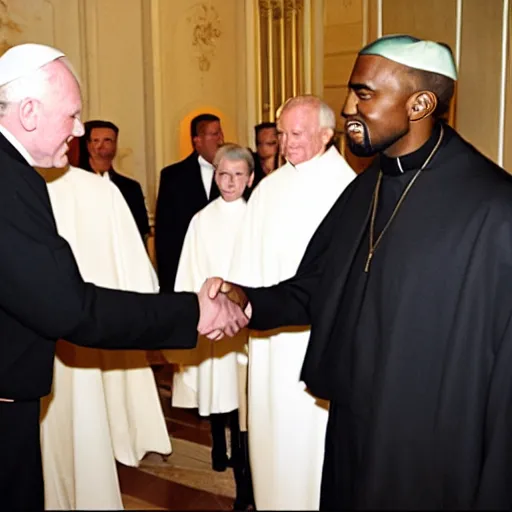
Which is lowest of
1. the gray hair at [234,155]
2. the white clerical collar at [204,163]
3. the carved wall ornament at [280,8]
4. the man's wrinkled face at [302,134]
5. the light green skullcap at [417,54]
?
the white clerical collar at [204,163]

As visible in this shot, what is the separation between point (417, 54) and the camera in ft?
7.32

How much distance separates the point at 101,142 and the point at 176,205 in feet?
2.41

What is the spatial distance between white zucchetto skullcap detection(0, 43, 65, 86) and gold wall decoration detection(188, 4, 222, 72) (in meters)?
5.27

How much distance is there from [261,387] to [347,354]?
4.98 feet

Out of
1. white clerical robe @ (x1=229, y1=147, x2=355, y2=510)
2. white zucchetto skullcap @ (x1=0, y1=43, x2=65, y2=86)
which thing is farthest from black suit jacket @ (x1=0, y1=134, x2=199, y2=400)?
white clerical robe @ (x1=229, y1=147, x2=355, y2=510)

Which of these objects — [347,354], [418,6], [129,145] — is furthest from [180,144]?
[347,354]

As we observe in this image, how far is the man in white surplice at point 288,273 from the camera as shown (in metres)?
3.64

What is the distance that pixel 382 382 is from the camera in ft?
7.13

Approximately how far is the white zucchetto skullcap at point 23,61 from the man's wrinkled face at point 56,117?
41mm

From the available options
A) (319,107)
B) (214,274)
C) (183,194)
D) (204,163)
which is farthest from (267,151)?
(319,107)

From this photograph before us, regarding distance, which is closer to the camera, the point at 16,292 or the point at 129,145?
the point at 16,292

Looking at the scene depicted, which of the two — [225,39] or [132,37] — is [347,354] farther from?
[225,39]

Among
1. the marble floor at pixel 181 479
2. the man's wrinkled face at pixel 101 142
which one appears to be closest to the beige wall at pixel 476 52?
the man's wrinkled face at pixel 101 142

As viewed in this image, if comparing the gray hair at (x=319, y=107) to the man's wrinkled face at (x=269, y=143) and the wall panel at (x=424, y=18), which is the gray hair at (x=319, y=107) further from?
the man's wrinkled face at (x=269, y=143)
